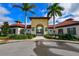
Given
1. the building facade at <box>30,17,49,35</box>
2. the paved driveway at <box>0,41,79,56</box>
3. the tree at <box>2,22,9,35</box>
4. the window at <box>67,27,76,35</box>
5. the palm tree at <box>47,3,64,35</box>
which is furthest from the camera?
the building facade at <box>30,17,49,35</box>

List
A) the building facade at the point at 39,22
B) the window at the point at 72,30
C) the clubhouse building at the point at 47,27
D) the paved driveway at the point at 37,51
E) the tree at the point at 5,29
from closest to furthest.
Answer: the paved driveway at the point at 37,51 < the window at the point at 72,30 < the clubhouse building at the point at 47,27 < the tree at the point at 5,29 < the building facade at the point at 39,22

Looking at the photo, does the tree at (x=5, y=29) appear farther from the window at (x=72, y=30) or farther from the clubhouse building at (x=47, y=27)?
the window at (x=72, y=30)

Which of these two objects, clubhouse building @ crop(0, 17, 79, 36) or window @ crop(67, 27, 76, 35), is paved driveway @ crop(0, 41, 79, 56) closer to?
window @ crop(67, 27, 76, 35)

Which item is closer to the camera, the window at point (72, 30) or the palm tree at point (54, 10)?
the window at point (72, 30)

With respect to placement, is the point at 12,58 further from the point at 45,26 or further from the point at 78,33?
the point at 45,26

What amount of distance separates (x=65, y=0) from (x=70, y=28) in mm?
11975

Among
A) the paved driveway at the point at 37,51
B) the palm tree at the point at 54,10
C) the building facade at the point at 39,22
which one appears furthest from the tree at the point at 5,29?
the paved driveway at the point at 37,51

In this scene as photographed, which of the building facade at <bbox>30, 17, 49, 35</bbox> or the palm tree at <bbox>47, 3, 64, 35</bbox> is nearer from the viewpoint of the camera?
the palm tree at <bbox>47, 3, 64, 35</bbox>

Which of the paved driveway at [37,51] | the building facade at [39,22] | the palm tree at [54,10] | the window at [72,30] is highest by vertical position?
the palm tree at [54,10]

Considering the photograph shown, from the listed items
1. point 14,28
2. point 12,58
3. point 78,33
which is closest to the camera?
point 12,58

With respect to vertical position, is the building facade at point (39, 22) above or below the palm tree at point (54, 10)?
below

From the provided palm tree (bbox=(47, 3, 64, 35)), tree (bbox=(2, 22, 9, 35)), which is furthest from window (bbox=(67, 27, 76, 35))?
tree (bbox=(2, 22, 9, 35))

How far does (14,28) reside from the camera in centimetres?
2666

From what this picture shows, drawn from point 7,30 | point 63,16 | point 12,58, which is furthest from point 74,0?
point 7,30
